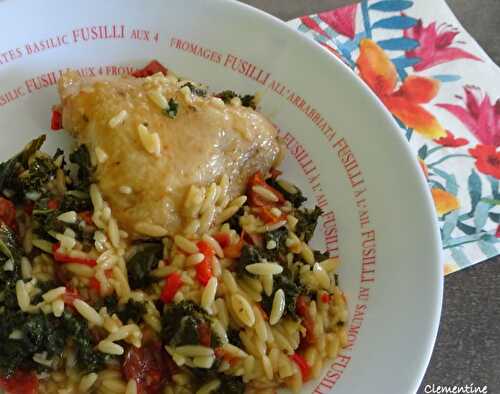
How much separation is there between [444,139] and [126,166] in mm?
1833

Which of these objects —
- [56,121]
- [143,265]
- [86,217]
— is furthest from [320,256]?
[56,121]

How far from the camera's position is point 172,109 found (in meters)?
2.30

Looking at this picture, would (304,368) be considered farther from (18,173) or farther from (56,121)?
(56,121)

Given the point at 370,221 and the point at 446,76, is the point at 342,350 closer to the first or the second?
the point at 370,221

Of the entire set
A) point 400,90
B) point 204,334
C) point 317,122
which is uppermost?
point 317,122

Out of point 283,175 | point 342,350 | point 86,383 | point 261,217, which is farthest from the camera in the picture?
point 283,175

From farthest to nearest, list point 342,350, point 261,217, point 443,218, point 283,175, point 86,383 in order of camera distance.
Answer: point 443,218, point 283,175, point 261,217, point 342,350, point 86,383

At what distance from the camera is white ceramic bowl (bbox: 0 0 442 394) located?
2.08m

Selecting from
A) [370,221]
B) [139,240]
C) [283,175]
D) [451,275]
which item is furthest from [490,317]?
[139,240]

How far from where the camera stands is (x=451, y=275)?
2695 mm

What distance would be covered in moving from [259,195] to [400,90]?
137cm

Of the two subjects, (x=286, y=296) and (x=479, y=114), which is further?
(x=479, y=114)

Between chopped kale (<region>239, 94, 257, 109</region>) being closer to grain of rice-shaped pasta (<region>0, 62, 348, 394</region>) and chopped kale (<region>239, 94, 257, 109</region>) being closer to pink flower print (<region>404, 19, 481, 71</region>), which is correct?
grain of rice-shaped pasta (<region>0, 62, 348, 394</region>)

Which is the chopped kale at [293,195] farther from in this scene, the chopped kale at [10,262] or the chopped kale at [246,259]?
the chopped kale at [10,262]
